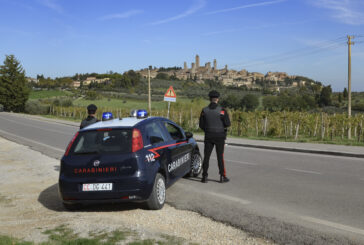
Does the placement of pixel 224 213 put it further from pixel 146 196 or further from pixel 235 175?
pixel 235 175

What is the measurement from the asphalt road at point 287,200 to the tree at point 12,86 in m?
75.8

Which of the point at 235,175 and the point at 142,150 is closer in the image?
the point at 142,150

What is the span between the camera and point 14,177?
937cm

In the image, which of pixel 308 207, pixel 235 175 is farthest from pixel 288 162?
pixel 308 207

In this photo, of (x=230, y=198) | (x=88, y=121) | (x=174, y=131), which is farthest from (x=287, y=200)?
(x=88, y=121)

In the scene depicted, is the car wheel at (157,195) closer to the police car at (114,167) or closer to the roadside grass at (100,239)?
the police car at (114,167)

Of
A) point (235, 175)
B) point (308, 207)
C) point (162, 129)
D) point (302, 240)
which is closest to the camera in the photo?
point (302, 240)

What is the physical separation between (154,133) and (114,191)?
4.69 feet

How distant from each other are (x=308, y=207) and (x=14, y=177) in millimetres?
7291

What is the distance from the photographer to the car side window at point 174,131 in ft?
A: 24.9

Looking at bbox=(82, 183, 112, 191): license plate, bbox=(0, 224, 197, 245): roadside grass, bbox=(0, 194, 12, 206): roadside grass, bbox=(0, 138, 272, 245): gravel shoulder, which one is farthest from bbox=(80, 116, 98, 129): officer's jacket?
bbox=(0, 224, 197, 245): roadside grass

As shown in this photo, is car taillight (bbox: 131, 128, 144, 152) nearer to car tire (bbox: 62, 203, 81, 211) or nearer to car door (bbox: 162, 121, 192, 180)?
car door (bbox: 162, 121, 192, 180)

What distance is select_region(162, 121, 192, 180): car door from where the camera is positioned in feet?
22.8

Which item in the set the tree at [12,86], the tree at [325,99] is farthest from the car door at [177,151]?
the tree at [12,86]
